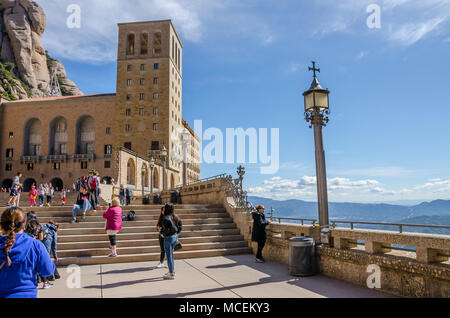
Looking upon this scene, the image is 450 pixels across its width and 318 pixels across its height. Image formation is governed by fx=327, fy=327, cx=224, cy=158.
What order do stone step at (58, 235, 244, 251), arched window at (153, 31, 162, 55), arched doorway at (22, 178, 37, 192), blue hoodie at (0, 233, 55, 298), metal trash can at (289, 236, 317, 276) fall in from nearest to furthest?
blue hoodie at (0, 233, 55, 298)
metal trash can at (289, 236, 317, 276)
stone step at (58, 235, 244, 251)
arched doorway at (22, 178, 37, 192)
arched window at (153, 31, 162, 55)

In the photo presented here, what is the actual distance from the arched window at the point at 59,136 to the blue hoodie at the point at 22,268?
59.4 m

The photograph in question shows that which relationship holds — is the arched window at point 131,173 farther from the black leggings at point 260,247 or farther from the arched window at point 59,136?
the black leggings at point 260,247

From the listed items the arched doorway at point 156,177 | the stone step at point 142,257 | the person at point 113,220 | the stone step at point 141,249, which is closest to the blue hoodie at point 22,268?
the person at point 113,220

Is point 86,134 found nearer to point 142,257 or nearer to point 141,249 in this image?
point 141,249

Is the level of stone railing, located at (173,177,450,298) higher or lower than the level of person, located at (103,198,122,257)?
lower

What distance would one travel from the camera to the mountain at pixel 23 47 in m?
70.9

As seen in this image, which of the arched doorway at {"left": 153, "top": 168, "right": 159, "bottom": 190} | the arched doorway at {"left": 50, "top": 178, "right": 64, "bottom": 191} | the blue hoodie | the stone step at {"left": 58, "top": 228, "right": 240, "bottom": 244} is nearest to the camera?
the blue hoodie

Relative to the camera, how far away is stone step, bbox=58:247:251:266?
9.29m

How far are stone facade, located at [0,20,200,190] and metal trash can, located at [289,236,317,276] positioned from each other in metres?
46.4

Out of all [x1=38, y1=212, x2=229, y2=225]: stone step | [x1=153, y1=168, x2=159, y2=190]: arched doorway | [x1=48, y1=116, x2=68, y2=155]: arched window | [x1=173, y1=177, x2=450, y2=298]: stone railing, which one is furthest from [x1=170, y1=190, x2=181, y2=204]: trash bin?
[x1=48, y1=116, x2=68, y2=155]: arched window

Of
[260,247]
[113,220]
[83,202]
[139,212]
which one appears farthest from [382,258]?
[83,202]

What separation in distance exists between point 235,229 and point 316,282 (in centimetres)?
562

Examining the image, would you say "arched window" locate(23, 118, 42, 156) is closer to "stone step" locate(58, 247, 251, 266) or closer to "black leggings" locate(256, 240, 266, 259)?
"stone step" locate(58, 247, 251, 266)
